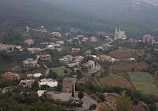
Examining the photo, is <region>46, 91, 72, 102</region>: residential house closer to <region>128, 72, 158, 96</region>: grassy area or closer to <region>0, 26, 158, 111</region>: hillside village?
<region>0, 26, 158, 111</region>: hillside village

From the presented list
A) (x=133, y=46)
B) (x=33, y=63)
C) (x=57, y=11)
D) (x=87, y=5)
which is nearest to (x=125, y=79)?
(x=33, y=63)

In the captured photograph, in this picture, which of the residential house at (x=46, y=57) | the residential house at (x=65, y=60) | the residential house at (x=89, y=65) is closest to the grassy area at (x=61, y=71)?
the residential house at (x=89, y=65)

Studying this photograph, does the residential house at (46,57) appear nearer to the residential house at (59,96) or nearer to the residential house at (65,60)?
the residential house at (65,60)

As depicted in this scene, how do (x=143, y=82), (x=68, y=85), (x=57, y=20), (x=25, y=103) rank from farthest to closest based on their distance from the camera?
(x=57, y=20) → (x=143, y=82) → (x=68, y=85) → (x=25, y=103)

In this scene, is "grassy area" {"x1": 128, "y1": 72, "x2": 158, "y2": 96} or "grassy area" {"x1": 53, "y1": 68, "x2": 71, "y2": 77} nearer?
"grassy area" {"x1": 128, "y1": 72, "x2": 158, "y2": 96}

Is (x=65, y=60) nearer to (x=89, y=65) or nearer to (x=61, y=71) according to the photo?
(x=89, y=65)

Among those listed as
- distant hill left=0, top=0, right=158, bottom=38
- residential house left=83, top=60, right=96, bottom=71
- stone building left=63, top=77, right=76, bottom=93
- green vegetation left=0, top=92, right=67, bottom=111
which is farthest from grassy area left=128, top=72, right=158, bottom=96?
distant hill left=0, top=0, right=158, bottom=38

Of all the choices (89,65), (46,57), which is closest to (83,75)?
(89,65)

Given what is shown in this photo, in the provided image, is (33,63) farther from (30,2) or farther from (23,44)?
(30,2)
